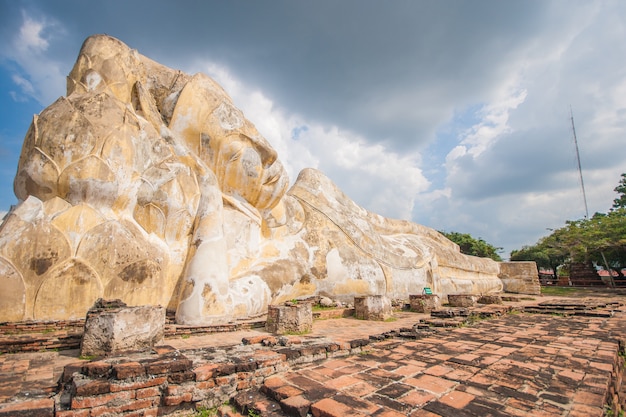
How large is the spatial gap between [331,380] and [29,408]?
1.88 metres

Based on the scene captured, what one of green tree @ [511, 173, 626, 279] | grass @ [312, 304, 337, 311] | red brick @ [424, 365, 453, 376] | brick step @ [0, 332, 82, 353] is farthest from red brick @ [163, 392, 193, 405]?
green tree @ [511, 173, 626, 279]

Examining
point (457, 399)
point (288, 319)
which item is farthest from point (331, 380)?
point (288, 319)

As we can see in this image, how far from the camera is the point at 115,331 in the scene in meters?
3.79

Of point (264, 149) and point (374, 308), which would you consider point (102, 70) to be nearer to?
point (264, 149)

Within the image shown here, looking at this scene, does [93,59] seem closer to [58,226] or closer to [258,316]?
[58,226]

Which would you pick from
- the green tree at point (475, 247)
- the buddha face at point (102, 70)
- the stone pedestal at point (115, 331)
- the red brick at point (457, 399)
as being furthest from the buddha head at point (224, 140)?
the green tree at point (475, 247)

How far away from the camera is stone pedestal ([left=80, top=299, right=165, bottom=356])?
3777 millimetres

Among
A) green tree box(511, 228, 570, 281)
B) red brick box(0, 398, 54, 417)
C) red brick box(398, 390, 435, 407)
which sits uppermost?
green tree box(511, 228, 570, 281)

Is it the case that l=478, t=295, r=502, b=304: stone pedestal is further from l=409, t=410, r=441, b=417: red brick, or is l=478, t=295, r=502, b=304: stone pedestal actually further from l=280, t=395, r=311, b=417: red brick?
l=280, t=395, r=311, b=417: red brick

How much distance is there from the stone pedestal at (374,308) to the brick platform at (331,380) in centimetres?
287

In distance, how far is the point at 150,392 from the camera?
2289 millimetres

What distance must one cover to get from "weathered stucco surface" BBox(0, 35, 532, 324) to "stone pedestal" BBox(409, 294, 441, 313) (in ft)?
2.69

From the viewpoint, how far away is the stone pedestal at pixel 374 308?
6922mm

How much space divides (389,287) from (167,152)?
20.2ft
